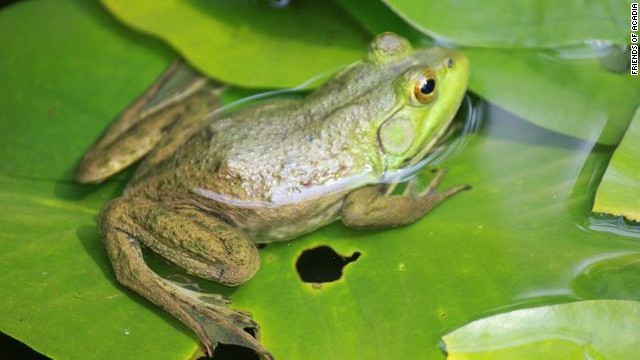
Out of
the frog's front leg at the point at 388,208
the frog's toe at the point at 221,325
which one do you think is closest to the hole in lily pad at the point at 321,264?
the frog's front leg at the point at 388,208

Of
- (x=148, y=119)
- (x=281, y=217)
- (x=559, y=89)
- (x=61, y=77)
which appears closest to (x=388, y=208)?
(x=281, y=217)

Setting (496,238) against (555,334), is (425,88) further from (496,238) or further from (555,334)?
(555,334)

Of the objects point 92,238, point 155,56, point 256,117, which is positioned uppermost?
point 256,117

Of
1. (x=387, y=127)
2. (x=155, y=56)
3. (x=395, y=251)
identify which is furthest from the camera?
(x=155, y=56)

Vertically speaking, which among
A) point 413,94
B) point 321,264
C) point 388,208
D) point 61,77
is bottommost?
point 61,77

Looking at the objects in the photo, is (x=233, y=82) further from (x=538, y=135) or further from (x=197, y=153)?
(x=538, y=135)

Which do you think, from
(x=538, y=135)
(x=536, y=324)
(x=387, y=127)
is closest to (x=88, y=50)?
(x=387, y=127)
